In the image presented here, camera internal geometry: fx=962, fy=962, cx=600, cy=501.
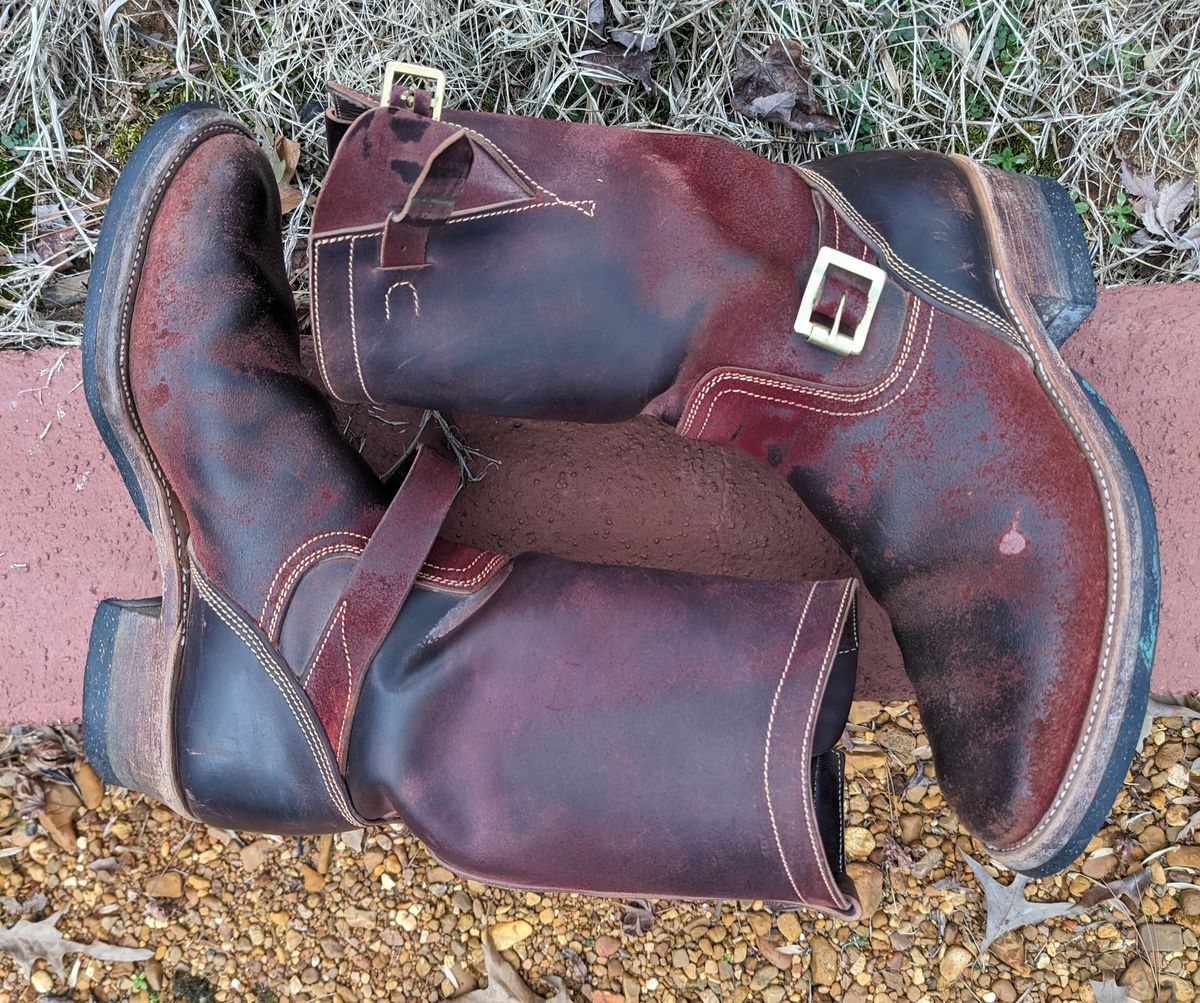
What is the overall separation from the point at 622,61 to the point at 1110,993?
2.12m

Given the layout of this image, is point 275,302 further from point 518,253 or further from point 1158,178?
point 1158,178

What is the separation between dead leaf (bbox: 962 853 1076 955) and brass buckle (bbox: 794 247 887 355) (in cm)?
125

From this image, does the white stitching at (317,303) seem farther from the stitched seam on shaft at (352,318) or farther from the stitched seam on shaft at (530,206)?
the stitched seam on shaft at (530,206)

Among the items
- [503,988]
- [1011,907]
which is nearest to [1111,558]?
[1011,907]

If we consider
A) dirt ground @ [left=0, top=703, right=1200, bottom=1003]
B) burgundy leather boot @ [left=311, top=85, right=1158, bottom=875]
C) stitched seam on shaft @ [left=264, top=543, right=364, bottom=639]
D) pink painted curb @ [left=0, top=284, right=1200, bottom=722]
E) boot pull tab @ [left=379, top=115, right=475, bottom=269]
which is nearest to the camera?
boot pull tab @ [left=379, top=115, right=475, bottom=269]

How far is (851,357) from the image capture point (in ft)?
4.46

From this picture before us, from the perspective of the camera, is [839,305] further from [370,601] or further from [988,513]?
[370,601]

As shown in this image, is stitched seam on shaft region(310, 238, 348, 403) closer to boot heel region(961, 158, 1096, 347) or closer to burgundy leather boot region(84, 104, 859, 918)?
burgundy leather boot region(84, 104, 859, 918)

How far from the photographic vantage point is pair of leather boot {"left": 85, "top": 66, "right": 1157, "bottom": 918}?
1.28 meters

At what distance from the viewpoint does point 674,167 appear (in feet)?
4.42

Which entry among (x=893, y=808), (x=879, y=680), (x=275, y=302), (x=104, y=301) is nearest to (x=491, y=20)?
(x=275, y=302)

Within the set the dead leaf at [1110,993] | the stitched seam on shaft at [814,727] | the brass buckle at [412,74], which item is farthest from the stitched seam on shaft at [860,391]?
the dead leaf at [1110,993]

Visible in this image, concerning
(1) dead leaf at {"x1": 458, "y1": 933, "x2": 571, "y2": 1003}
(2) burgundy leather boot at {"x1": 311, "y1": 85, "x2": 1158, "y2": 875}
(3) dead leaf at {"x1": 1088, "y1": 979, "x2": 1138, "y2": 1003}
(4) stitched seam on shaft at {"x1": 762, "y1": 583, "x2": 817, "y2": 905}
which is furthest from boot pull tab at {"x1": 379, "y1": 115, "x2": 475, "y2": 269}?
(3) dead leaf at {"x1": 1088, "y1": 979, "x2": 1138, "y2": 1003}

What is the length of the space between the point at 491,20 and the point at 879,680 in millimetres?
1496
